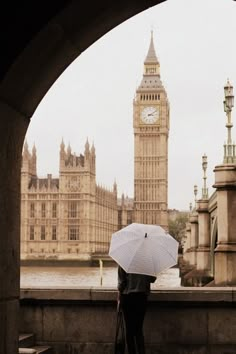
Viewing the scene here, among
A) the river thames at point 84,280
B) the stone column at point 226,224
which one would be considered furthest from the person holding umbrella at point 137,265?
the stone column at point 226,224

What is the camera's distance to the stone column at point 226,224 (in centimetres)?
2081

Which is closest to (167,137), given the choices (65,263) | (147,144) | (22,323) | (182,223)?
(147,144)

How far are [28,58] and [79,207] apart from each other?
102191mm

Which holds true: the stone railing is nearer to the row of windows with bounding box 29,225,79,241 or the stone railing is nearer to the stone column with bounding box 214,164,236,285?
the stone column with bounding box 214,164,236,285

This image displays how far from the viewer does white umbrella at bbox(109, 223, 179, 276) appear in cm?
540

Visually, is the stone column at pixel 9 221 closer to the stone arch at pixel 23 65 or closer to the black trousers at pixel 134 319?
the stone arch at pixel 23 65

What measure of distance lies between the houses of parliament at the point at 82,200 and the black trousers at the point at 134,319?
9816 cm

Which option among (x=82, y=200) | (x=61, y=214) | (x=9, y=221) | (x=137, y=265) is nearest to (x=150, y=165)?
(x=82, y=200)

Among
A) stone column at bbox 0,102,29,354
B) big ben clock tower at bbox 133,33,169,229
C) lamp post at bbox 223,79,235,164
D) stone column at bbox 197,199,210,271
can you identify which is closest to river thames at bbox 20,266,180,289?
stone column at bbox 197,199,210,271

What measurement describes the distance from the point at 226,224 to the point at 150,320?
52.2 feet

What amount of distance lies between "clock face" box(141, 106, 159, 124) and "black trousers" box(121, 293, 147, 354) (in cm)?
11743

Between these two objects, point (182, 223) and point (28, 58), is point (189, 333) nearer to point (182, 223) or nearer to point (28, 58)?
point (28, 58)

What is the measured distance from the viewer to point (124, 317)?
5.29 m

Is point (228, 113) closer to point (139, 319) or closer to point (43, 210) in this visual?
point (139, 319)
